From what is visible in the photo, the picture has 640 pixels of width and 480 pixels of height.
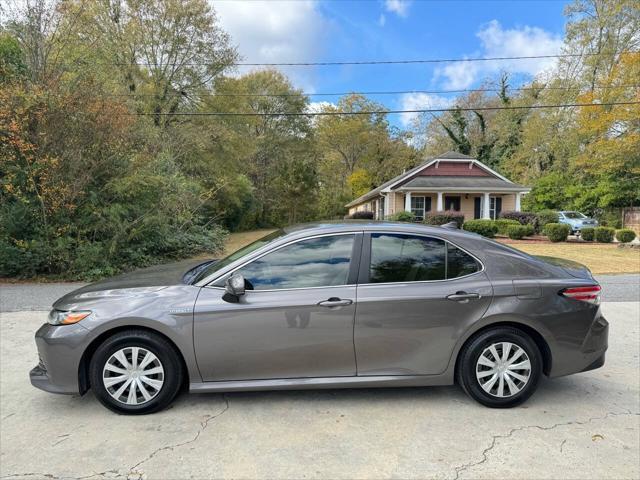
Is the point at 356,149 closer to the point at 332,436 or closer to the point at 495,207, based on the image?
the point at 495,207

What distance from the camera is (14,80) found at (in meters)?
8.86

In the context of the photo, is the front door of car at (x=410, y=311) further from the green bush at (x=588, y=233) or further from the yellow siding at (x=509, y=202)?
the yellow siding at (x=509, y=202)

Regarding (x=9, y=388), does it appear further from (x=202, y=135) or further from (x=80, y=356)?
(x=202, y=135)

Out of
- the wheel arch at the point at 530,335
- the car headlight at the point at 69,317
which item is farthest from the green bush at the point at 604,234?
the car headlight at the point at 69,317

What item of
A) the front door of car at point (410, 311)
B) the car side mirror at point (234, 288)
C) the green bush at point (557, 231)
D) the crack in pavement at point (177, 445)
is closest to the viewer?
the crack in pavement at point (177, 445)

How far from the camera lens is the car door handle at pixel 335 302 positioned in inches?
121

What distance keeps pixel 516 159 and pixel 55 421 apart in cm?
4033

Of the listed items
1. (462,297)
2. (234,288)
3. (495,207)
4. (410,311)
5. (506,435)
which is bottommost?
(506,435)

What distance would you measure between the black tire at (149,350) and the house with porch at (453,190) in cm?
2369

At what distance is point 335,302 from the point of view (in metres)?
3.08

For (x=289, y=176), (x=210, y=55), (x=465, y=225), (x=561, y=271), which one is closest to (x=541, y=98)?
(x=465, y=225)

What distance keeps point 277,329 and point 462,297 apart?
4.95 feet

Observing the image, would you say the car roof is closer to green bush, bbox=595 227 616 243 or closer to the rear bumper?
the rear bumper

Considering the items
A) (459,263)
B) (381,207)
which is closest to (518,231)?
(381,207)
